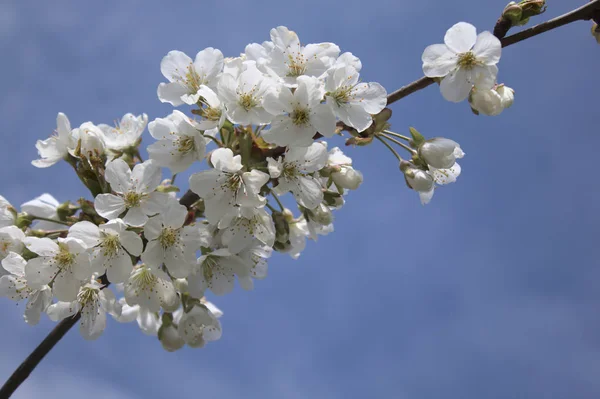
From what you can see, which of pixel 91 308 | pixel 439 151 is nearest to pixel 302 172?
pixel 439 151

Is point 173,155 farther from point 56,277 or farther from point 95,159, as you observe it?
point 56,277

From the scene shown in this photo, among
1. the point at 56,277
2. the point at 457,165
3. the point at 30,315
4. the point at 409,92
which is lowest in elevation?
the point at 30,315

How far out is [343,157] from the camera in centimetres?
292

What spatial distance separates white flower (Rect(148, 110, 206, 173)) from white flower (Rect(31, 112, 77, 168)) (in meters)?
0.73

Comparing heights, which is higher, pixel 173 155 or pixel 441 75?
pixel 441 75

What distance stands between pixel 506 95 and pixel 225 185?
4.73 feet

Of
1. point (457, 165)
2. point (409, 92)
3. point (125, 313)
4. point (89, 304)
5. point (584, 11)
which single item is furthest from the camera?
point (125, 313)

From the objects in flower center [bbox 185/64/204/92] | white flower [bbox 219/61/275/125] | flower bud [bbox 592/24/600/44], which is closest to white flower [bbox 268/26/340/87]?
white flower [bbox 219/61/275/125]

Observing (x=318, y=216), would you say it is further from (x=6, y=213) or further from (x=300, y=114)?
(x=6, y=213)

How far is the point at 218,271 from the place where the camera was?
308cm

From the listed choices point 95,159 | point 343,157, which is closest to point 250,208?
point 343,157

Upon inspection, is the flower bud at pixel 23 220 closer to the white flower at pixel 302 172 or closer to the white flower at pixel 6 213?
the white flower at pixel 6 213

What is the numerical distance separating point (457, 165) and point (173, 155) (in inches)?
64.7

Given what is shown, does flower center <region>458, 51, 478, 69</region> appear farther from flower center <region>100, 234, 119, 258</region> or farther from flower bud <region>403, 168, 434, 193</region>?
flower center <region>100, 234, 119, 258</region>
